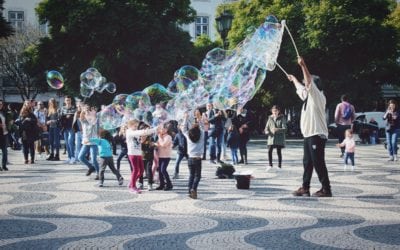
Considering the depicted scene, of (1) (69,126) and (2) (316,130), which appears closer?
(2) (316,130)

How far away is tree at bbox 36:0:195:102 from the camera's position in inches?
1211

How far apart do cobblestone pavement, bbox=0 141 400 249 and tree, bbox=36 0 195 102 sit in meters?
20.2

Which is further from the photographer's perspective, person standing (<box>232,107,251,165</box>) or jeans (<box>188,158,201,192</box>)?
person standing (<box>232,107,251,165</box>)

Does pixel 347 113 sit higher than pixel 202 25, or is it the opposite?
pixel 202 25

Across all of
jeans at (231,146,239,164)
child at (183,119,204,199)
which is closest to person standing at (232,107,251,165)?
jeans at (231,146,239,164)

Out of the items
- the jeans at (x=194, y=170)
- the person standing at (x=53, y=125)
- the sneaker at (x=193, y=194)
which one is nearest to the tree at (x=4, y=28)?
the person standing at (x=53, y=125)

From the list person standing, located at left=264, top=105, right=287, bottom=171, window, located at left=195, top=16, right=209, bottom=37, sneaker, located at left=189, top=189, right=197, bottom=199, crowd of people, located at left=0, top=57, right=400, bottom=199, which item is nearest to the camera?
sneaker, located at left=189, top=189, right=197, bottom=199

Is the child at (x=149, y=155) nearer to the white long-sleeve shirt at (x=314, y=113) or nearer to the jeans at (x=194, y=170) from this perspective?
the jeans at (x=194, y=170)

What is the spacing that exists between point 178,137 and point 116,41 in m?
20.4

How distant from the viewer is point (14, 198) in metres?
8.87

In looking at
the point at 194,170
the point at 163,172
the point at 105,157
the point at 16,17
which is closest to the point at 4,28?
the point at 105,157

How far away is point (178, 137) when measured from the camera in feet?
40.4

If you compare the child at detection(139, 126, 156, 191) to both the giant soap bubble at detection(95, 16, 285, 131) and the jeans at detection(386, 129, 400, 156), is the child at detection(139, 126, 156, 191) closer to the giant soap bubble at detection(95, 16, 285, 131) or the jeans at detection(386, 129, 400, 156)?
the giant soap bubble at detection(95, 16, 285, 131)

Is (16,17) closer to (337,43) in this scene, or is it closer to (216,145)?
(337,43)
